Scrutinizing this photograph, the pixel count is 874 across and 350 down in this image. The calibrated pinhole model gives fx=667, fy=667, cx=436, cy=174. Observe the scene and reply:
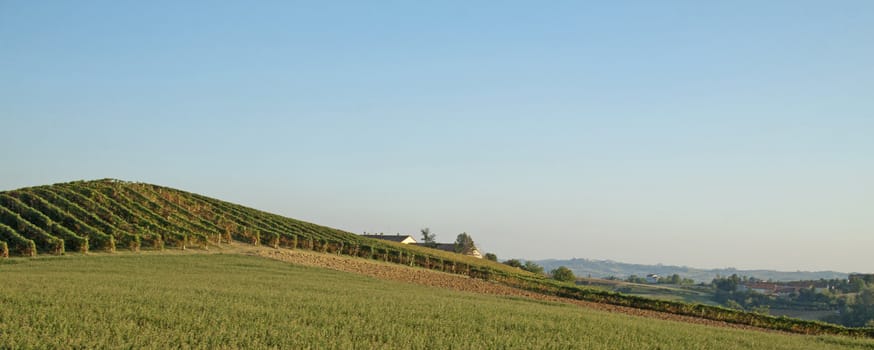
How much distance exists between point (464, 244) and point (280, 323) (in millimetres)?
Result: 135167

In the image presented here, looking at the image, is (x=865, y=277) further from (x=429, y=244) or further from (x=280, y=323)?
(x=280, y=323)

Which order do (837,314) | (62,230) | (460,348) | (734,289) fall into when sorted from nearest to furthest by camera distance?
(460,348)
(62,230)
(837,314)
(734,289)

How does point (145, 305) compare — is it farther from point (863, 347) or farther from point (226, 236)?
point (226, 236)

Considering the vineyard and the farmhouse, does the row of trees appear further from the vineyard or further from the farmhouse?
the vineyard

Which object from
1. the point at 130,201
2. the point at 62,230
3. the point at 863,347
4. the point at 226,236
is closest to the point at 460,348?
the point at 863,347

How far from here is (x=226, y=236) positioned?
6562 centimetres

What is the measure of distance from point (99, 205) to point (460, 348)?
179 feet

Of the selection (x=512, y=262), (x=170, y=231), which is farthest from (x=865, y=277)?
(x=170, y=231)

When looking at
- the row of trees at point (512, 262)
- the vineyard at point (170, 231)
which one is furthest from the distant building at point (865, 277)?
the vineyard at point (170, 231)

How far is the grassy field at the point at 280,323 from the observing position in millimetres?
17625

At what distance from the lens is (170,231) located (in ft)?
192

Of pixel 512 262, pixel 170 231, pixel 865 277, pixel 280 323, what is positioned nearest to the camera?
pixel 280 323

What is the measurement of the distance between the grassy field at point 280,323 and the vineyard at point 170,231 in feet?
61.8

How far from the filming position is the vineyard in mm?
48438
